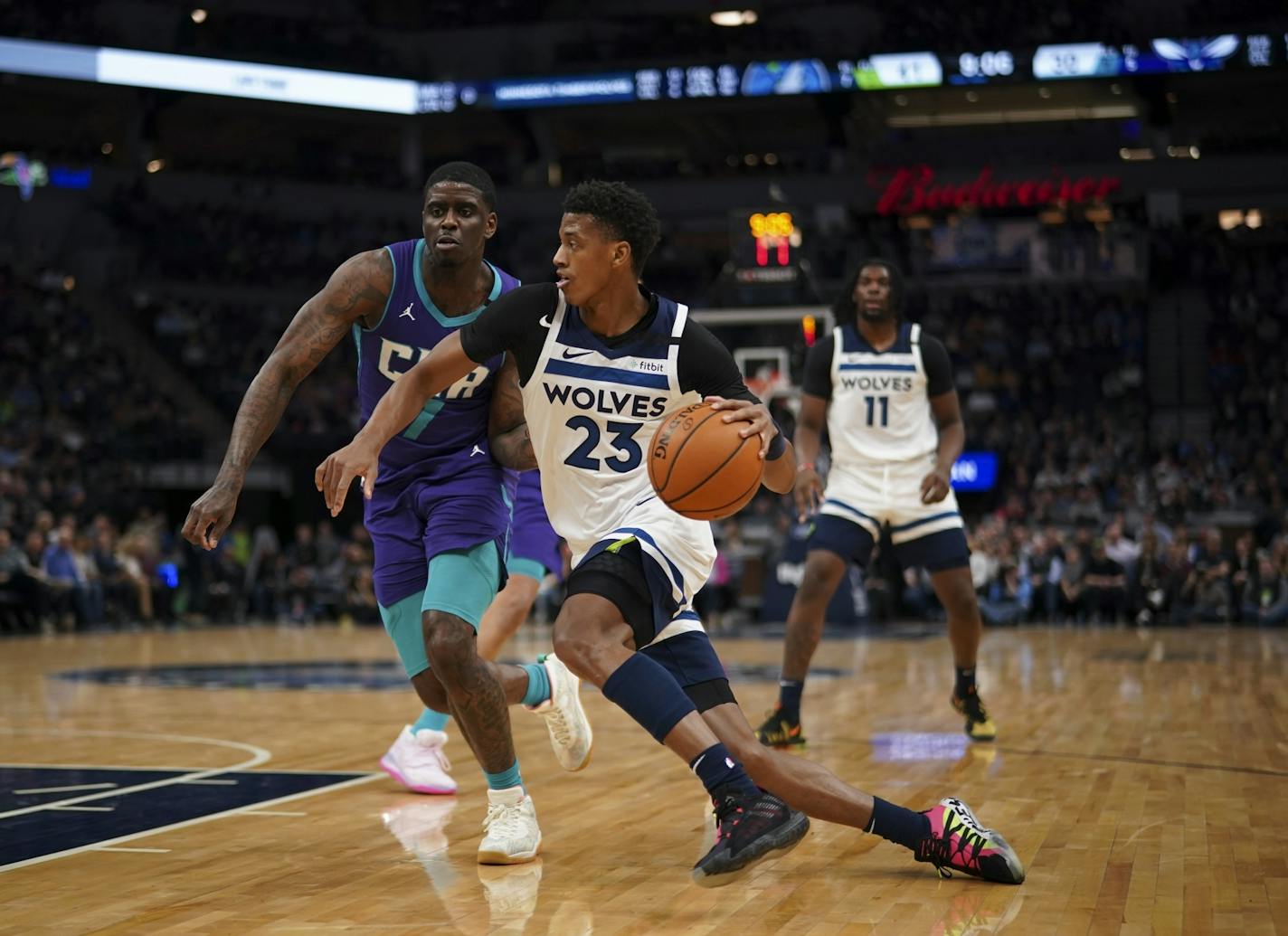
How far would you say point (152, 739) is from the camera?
26.9 feet

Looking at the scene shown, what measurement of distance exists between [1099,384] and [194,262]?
1829 cm

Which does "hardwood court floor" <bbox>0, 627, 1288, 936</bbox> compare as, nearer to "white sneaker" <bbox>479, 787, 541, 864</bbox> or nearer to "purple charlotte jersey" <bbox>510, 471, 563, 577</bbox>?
"white sneaker" <bbox>479, 787, 541, 864</bbox>

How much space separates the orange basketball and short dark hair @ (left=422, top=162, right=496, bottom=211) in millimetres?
1496

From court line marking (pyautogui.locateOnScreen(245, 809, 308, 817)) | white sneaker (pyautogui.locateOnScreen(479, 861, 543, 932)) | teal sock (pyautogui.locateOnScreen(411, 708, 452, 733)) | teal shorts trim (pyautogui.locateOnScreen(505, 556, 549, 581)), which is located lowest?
court line marking (pyautogui.locateOnScreen(245, 809, 308, 817))

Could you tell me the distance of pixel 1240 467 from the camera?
2500 centimetres

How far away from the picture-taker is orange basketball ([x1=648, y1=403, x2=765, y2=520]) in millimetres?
4082

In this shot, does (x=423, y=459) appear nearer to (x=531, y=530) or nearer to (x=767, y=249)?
(x=531, y=530)

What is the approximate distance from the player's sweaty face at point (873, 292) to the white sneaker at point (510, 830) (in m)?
3.50

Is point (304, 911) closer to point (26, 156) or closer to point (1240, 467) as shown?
point (1240, 467)

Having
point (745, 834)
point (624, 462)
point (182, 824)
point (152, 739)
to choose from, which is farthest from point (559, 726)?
point (152, 739)

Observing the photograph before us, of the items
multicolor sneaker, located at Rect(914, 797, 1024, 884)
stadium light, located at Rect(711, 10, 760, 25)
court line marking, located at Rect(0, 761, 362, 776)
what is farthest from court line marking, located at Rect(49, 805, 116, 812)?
stadium light, located at Rect(711, 10, 760, 25)

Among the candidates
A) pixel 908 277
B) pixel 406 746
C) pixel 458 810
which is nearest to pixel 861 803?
pixel 458 810

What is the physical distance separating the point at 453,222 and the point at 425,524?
3.58ft

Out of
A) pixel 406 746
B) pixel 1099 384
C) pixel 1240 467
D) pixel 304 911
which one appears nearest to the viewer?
pixel 304 911
